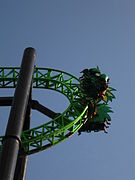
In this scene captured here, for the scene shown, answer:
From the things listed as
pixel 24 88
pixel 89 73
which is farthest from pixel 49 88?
pixel 24 88

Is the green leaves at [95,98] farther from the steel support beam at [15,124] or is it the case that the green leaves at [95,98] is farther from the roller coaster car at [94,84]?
the steel support beam at [15,124]

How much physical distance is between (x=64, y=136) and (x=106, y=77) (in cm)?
326

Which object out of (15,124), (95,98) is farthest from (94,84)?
(15,124)

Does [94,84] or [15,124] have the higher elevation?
[94,84]

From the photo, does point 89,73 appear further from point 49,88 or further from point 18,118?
point 18,118

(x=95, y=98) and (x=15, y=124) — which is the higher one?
(x=95, y=98)

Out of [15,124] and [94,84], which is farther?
[94,84]

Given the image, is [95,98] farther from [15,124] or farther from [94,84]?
[15,124]

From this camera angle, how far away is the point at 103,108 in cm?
1630

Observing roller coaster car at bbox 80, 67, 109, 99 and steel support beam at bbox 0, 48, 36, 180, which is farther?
roller coaster car at bbox 80, 67, 109, 99

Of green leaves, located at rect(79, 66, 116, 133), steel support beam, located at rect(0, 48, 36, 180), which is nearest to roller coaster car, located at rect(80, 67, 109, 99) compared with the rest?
green leaves, located at rect(79, 66, 116, 133)

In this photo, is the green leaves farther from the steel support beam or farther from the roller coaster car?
the steel support beam

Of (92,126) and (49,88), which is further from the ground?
(49,88)

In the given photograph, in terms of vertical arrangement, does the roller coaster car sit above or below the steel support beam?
above
